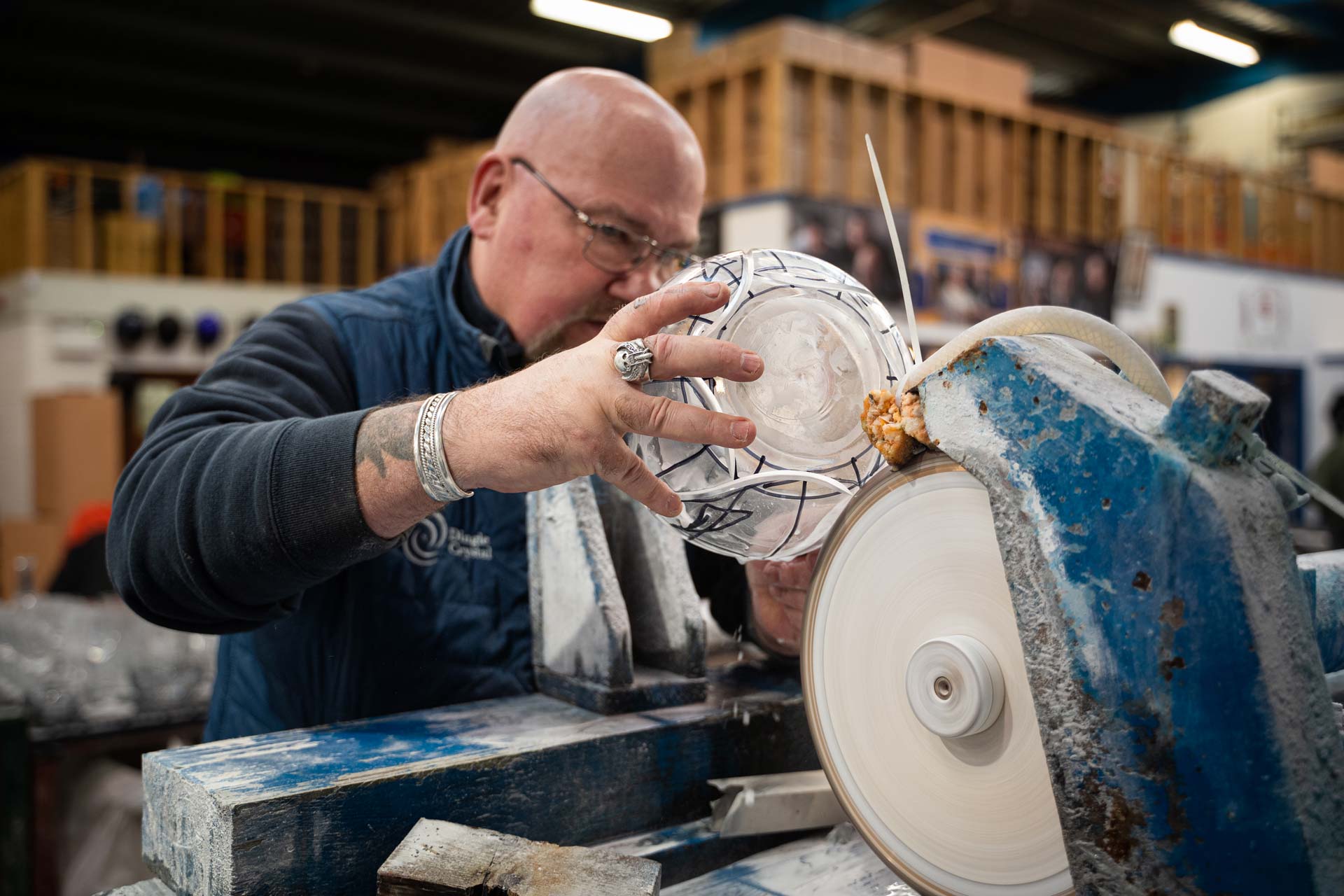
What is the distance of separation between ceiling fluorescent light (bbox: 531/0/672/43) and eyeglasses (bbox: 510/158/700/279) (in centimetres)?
759

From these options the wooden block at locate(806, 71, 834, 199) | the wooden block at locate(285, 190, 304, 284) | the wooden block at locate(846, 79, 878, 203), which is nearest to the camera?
the wooden block at locate(806, 71, 834, 199)

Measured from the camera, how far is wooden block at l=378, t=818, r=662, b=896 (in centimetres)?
84

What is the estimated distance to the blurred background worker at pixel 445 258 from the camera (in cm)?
131

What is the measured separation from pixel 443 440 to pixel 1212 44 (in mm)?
11598

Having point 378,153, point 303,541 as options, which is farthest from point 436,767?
point 378,153

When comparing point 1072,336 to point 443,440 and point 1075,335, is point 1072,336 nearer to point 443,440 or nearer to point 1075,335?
point 1075,335

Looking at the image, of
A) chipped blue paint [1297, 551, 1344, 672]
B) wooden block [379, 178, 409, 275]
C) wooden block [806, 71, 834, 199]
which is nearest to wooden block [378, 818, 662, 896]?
chipped blue paint [1297, 551, 1344, 672]

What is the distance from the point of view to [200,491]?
1.21 metres

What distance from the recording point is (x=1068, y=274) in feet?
22.7

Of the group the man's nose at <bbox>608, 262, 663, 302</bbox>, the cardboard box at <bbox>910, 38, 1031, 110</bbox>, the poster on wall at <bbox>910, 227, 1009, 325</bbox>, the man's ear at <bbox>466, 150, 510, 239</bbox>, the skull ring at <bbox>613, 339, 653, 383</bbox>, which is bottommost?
the skull ring at <bbox>613, 339, 653, 383</bbox>

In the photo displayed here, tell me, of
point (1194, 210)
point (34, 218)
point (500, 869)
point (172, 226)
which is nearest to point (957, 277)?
point (1194, 210)

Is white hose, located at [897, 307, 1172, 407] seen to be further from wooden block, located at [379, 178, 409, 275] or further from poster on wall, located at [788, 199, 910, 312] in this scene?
wooden block, located at [379, 178, 409, 275]

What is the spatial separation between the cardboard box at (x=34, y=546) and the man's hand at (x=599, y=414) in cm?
685

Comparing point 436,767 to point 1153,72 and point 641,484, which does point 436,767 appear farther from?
point 1153,72
